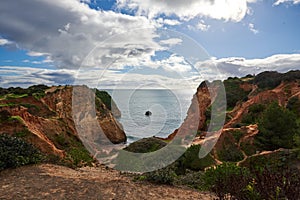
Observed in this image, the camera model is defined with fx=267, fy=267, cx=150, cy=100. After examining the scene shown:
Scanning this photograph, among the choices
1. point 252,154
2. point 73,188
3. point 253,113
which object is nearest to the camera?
point 73,188

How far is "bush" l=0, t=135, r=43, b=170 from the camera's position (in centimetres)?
805

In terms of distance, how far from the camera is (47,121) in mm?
19109

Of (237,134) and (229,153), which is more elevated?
(237,134)

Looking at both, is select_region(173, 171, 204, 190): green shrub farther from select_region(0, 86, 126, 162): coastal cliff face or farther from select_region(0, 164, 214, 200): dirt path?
select_region(0, 86, 126, 162): coastal cliff face

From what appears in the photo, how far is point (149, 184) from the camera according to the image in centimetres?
734

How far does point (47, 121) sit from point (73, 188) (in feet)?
45.1

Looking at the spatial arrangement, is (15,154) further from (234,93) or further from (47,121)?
(234,93)

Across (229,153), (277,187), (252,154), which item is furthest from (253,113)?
(277,187)

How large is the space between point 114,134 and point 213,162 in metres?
17.9

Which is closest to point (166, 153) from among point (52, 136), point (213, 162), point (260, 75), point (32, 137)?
point (213, 162)

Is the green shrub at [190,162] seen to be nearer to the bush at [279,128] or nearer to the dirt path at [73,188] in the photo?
the bush at [279,128]

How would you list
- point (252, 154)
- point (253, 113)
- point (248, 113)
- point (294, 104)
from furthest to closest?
point (248, 113) → point (253, 113) → point (294, 104) → point (252, 154)

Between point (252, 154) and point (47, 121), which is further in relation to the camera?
point (47, 121)

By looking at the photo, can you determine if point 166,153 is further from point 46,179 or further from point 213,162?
point 46,179
